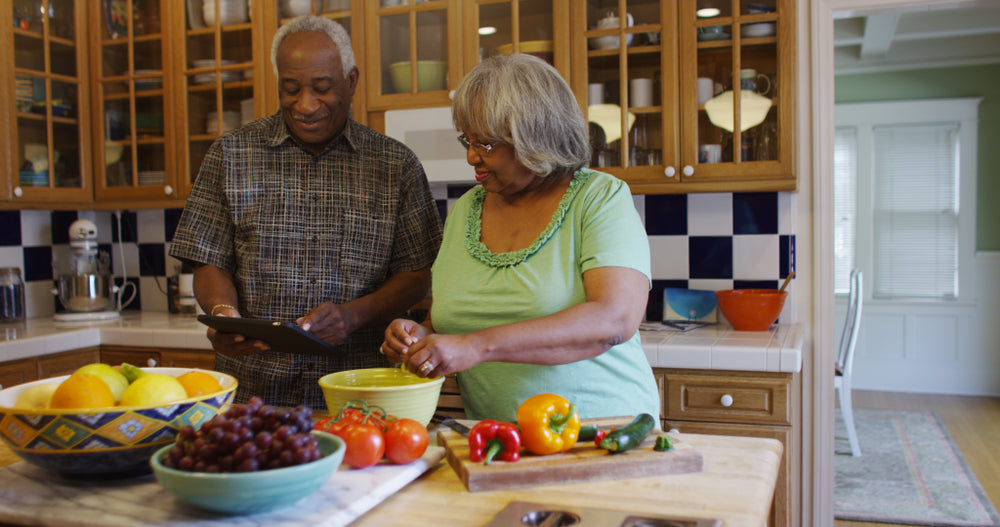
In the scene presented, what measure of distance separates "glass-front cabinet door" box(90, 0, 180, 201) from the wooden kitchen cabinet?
2112mm

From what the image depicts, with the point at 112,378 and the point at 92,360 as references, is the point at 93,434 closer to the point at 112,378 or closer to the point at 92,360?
the point at 112,378

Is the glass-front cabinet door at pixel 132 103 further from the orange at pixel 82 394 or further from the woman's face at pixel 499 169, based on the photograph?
the orange at pixel 82 394

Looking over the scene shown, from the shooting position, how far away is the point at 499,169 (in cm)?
151

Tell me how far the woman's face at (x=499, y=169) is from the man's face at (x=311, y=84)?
51 cm

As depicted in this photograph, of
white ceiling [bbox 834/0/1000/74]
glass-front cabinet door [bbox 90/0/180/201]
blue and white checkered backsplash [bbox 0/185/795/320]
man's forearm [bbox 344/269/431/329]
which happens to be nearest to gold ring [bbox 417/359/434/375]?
man's forearm [bbox 344/269/431/329]

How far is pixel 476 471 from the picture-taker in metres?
1.07

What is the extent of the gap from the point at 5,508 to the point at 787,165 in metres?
2.23

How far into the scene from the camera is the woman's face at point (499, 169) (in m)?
1.49

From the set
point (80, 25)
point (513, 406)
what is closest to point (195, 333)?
point (80, 25)

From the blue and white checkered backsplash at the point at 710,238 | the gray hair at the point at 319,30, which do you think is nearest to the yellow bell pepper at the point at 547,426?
the gray hair at the point at 319,30

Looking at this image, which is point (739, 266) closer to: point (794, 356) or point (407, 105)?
point (794, 356)

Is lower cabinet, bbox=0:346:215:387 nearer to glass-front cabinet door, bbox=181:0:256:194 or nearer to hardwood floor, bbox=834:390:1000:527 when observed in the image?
glass-front cabinet door, bbox=181:0:256:194

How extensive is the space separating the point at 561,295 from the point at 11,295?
8.57 ft

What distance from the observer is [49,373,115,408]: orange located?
101 centimetres
